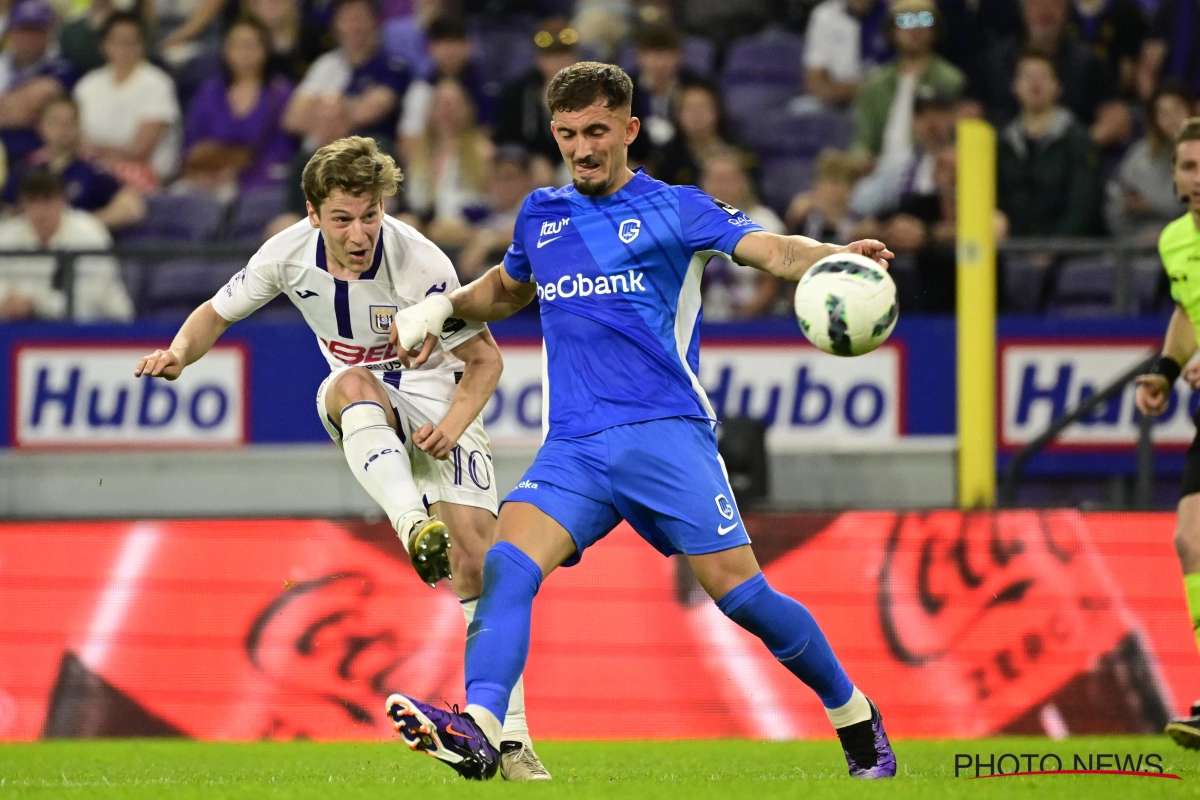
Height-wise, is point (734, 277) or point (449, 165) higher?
point (449, 165)

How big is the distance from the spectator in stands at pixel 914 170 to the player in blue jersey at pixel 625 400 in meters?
5.78

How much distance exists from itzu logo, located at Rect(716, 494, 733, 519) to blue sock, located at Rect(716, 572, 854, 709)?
0.22 meters

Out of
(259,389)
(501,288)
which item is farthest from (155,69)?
(501,288)

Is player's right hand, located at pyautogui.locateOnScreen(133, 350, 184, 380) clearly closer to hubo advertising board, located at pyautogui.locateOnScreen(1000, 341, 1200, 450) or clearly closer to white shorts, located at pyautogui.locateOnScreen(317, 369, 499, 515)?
white shorts, located at pyautogui.locateOnScreen(317, 369, 499, 515)

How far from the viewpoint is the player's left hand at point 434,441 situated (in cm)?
584

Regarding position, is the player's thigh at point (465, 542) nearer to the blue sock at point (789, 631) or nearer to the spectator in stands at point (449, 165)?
the blue sock at point (789, 631)

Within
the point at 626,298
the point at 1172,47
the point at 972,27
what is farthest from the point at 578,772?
the point at 1172,47

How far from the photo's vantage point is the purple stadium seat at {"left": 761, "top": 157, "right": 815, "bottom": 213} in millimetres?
11664

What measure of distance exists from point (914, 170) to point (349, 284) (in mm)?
5875

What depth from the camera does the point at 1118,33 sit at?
39.5 feet

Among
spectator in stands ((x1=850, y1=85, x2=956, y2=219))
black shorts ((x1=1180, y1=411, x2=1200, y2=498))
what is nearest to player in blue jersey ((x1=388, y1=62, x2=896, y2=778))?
black shorts ((x1=1180, y1=411, x2=1200, y2=498))

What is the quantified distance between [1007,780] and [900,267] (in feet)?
17.8

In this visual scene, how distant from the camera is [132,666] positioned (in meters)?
8.04

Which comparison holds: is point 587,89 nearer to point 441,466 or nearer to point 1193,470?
point 441,466
